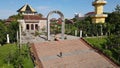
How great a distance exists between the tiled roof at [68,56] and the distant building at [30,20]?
2141cm

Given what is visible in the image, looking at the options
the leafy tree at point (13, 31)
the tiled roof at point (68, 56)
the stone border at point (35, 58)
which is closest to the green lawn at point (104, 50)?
the tiled roof at point (68, 56)

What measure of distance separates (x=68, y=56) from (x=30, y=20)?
26.9 m

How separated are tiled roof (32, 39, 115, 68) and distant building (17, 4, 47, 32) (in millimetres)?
21412

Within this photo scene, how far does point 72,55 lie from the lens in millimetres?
24594

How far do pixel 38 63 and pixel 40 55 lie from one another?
7.27 feet

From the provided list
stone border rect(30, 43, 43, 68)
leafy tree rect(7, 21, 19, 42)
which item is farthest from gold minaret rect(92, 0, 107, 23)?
stone border rect(30, 43, 43, 68)

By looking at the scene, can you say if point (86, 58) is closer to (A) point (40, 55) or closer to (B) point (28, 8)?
(A) point (40, 55)

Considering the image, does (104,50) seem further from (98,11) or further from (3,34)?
(98,11)

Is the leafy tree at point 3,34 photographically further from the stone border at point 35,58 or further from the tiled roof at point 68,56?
the stone border at point 35,58

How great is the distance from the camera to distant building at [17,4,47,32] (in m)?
49.0

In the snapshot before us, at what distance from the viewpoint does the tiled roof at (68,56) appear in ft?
71.9

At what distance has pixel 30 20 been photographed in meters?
49.2

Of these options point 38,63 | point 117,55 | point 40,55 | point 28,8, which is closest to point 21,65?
point 38,63

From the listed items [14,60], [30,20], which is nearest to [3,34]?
[14,60]
